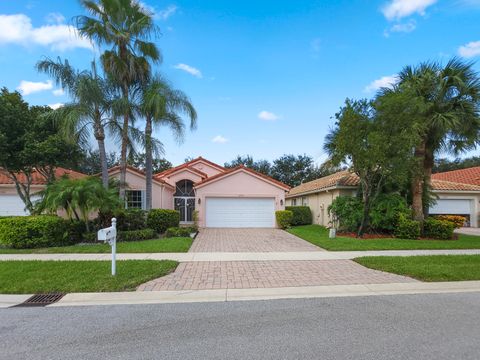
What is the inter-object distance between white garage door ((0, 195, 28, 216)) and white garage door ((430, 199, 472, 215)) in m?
24.7

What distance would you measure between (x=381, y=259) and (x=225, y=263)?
437 centimetres

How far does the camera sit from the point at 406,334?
4168 millimetres

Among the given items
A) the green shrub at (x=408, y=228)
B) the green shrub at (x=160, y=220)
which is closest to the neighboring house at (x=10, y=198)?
the green shrub at (x=160, y=220)

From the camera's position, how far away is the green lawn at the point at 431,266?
7.19 meters

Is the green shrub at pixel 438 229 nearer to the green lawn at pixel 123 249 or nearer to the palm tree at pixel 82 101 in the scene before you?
the green lawn at pixel 123 249

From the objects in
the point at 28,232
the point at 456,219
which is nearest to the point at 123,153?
the point at 28,232

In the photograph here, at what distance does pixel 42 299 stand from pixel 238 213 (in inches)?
565

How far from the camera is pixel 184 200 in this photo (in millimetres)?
22516

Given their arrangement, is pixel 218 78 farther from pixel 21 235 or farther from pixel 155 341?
pixel 155 341

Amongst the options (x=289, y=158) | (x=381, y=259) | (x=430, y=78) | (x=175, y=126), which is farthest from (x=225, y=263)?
(x=289, y=158)

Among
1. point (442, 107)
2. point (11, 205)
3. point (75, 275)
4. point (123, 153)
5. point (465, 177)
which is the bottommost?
point (75, 275)

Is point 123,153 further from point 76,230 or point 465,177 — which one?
point 465,177

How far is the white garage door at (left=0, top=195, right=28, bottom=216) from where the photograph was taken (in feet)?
59.8

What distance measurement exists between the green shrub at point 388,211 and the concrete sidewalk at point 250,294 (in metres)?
7.91
